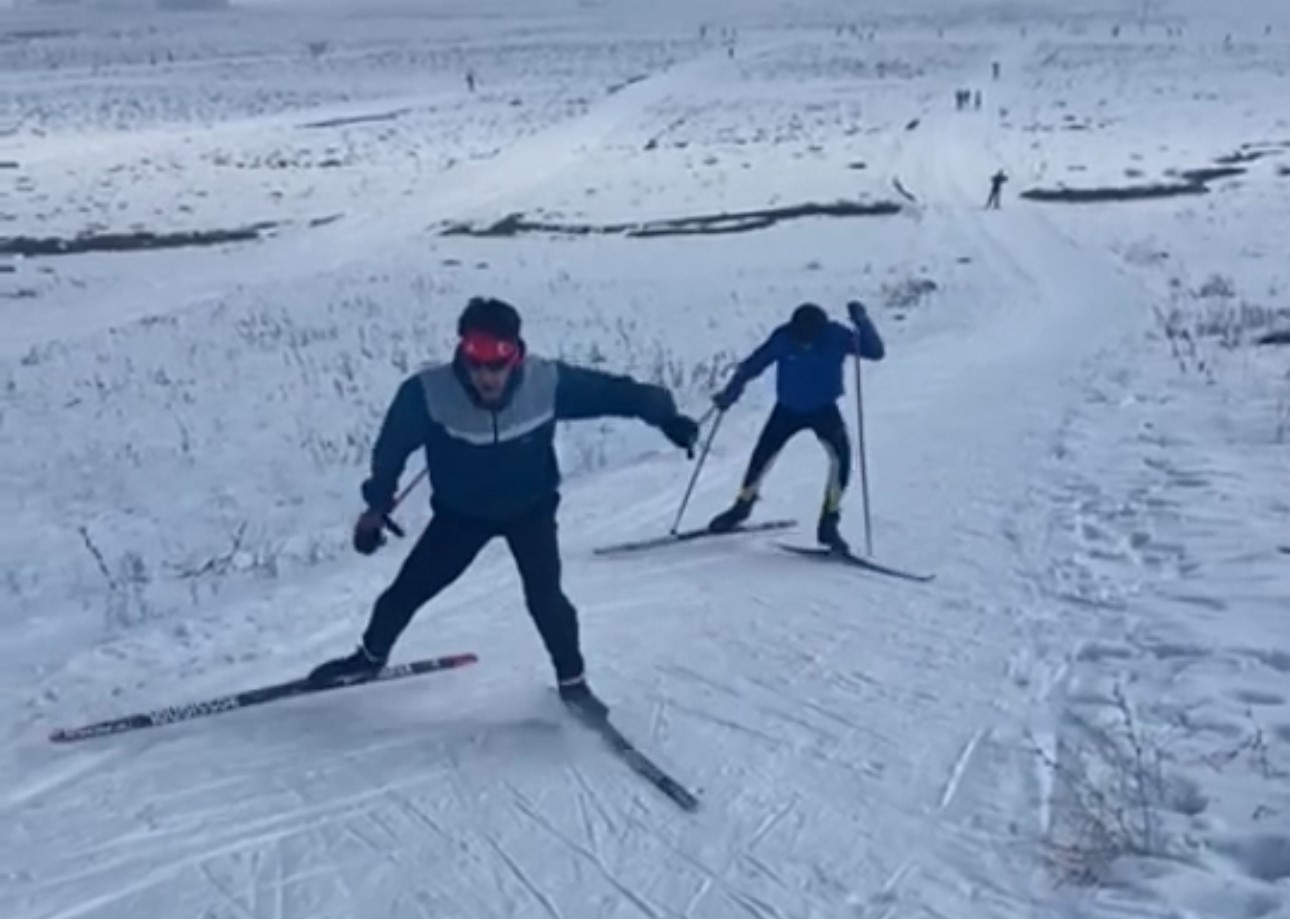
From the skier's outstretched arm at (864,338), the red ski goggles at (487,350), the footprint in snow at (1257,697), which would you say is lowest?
the footprint in snow at (1257,697)

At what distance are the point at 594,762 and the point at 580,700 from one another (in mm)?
445

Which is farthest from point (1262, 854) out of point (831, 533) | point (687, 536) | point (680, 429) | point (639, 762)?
point (687, 536)

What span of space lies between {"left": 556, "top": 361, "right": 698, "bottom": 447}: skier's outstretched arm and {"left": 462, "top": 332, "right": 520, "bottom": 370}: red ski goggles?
1.31 feet

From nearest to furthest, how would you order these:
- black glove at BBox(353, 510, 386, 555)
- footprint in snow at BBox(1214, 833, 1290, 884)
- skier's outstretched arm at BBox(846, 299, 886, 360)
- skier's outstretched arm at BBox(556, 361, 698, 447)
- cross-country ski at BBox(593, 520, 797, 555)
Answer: footprint in snow at BBox(1214, 833, 1290, 884) → black glove at BBox(353, 510, 386, 555) → skier's outstretched arm at BBox(556, 361, 698, 447) → skier's outstretched arm at BBox(846, 299, 886, 360) → cross-country ski at BBox(593, 520, 797, 555)

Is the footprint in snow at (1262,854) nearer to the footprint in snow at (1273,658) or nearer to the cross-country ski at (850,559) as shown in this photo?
the footprint in snow at (1273,658)

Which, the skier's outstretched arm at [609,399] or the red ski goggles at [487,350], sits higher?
the red ski goggles at [487,350]

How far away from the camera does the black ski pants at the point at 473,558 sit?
6.41 metres

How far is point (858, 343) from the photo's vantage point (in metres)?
8.70

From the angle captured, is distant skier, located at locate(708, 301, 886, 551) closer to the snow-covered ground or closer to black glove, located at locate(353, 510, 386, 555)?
the snow-covered ground

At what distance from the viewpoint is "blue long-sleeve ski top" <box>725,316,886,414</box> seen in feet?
28.6

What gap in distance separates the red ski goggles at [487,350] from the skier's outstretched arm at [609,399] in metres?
0.40

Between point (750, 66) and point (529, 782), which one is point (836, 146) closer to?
point (750, 66)

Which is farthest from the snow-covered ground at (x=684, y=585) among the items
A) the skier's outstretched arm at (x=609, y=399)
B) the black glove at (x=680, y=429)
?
the skier's outstretched arm at (x=609, y=399)

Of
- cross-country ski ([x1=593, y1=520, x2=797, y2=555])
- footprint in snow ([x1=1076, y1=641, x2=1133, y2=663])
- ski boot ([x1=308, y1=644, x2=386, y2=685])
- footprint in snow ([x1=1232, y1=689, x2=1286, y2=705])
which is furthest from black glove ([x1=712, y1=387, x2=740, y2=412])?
footprint in snow ([x1=1232, y1=689, x2=1286, y2=705])
